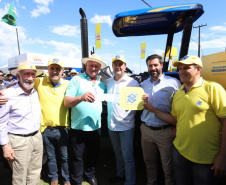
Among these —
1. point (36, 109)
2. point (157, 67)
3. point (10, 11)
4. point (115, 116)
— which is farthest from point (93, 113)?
point (10, 11)

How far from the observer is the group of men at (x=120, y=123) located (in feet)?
4.74

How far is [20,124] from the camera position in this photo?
1.96 meters

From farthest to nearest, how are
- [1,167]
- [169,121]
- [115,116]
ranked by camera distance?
[1,167]
[115,116]
[169,121]

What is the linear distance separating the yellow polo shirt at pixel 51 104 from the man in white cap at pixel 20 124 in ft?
0.55

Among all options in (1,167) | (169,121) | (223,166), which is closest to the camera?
(223,166)

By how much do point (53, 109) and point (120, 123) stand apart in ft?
3.46

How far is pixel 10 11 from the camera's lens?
1172 centimetres

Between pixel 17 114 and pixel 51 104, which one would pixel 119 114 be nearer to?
pixel 51 104

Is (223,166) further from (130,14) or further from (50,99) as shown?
(50,99)

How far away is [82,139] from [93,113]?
49cm

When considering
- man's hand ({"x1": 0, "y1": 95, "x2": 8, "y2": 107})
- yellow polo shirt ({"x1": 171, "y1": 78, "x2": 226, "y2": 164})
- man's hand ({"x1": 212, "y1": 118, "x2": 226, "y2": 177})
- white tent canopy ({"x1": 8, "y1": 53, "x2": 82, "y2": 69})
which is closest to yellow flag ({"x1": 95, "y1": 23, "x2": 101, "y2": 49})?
man's hand ({"x1": 0, "y1": 95, "x2": 8, "y2": 107})

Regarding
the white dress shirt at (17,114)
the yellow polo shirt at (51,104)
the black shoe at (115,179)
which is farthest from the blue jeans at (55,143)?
the black shoe at (115,179)

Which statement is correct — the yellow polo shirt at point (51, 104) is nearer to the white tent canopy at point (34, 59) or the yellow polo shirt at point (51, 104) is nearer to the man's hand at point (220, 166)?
the man's hand at point (220, 166)

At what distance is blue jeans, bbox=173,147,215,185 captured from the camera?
1437 millimetres
